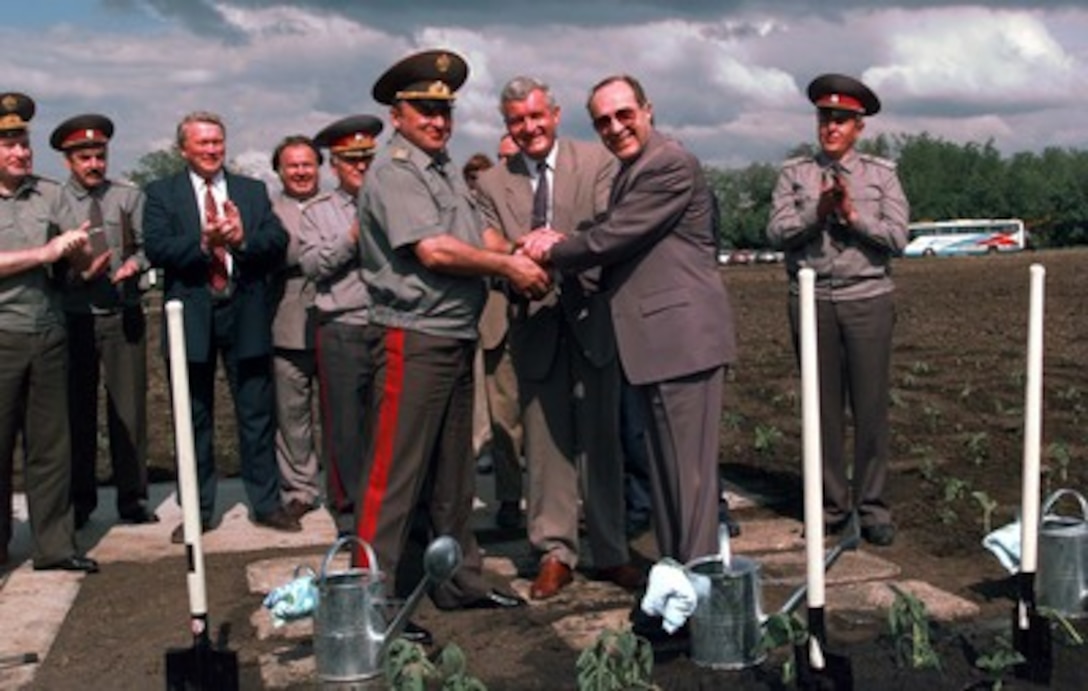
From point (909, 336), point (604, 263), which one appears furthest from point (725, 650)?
point (909, 336)

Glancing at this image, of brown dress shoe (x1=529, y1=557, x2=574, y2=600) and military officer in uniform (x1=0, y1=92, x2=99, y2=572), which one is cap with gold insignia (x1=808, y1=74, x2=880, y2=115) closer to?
brown dress shoe (x1=529, y1=557, x2=574, y2=600)

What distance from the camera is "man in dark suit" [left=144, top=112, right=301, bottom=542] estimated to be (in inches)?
276

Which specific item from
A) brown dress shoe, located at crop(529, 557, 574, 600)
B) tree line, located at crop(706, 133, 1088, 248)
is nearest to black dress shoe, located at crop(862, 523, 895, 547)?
brown dress shoe, located at crop(529, 557, 574, 600)

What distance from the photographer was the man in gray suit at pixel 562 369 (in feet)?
19.5

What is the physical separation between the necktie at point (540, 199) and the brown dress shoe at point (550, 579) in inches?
57.0

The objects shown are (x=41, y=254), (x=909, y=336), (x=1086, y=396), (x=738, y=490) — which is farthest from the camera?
(x=909, y=336)

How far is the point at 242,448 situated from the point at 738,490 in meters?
2.75

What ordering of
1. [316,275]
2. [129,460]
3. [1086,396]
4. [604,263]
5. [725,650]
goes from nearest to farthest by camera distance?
[725,650]
[604,263]
[316,275]
[129,460]
[1086,396]

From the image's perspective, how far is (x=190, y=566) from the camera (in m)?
4.37

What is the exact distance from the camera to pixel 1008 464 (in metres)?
8.28

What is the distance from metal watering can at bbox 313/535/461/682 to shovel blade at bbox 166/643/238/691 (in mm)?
331

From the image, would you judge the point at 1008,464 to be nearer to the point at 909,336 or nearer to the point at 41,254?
the point at 41,254

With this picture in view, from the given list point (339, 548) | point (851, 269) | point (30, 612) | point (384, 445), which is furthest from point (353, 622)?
point (851, 269)

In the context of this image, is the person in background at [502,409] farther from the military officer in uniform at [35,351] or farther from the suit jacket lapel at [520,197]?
the military officer in uniform at [35,351]
